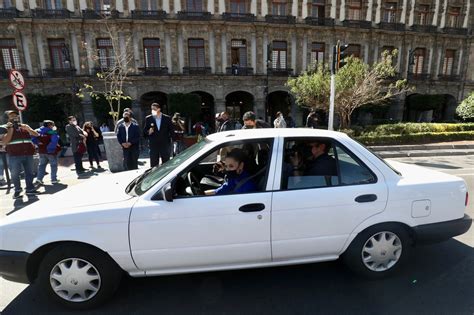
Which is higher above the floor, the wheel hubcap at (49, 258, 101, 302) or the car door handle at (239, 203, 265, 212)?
the car door handle at (239, 203, 265, 212)

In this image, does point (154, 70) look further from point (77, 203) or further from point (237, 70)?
point (77, 203)

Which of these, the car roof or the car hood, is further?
the car roof

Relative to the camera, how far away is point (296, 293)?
2.60 metres

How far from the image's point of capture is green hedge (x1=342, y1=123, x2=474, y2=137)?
1266 centimetres

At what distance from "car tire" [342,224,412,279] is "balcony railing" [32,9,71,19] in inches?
949

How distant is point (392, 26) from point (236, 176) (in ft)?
89.9

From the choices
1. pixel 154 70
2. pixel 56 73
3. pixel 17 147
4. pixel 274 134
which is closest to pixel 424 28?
pixel 154 70

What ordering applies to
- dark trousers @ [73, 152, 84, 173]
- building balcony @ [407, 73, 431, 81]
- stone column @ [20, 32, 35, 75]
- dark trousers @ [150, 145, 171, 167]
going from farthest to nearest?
1. building balcony @ [407, 73, 431, 81]
2. stone column @ [20, 32, 35, 75]
3. dark trousers @ [73, 152, 84, 173]
4. dark trousers @ [150, 145, 171, 167]

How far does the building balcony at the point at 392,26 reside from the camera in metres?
22.8

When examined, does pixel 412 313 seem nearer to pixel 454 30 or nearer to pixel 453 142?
pixel 453 142

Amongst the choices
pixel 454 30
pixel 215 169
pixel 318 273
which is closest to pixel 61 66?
pixel 215 169

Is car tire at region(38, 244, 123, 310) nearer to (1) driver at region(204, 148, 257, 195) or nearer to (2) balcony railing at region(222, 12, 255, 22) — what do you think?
(1) driver at region(204, 148, 257, 195)

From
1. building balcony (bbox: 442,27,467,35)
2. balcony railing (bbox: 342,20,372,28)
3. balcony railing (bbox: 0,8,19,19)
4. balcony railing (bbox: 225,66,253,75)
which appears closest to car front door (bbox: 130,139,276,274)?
balcony railing (bbox: 225,66,253,75)

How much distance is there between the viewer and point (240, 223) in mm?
2385
